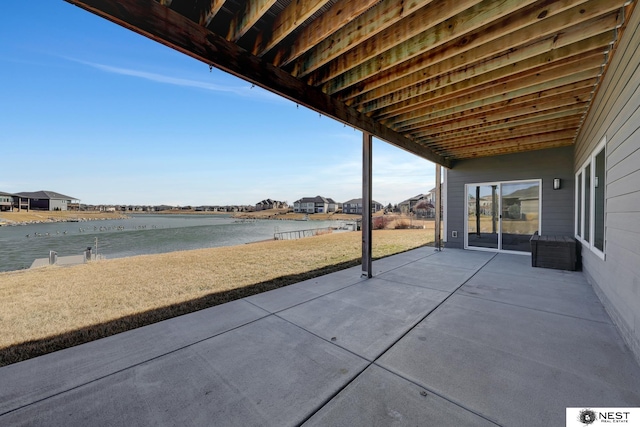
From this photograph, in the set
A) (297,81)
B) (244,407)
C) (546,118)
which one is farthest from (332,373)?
(546,118)

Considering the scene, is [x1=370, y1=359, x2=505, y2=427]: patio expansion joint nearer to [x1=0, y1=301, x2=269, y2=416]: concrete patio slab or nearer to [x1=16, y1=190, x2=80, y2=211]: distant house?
[x1=0, y1=301, x2=269, y2=416]: concrete patio slab

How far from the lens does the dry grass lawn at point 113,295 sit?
2281mm

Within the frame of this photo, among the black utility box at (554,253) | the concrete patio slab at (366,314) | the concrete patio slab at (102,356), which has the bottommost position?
the concrete patio slab at (102,356)

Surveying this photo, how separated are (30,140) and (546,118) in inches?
1016

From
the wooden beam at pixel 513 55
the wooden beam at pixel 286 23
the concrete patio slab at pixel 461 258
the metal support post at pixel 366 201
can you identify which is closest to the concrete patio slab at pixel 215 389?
the metal support post at pixel 366 201

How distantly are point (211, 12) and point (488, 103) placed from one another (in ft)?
12.0

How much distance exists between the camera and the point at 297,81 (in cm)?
287

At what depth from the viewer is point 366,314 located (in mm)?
2664

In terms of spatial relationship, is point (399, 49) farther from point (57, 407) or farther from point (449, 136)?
point (57, 407)

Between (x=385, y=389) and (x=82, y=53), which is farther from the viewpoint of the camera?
(x=82, y=53)

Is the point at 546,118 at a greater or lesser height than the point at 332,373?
greater

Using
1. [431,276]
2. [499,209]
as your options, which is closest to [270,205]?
[499,209]

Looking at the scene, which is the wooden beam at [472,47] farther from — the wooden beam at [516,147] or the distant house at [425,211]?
the distant house at [425,211]

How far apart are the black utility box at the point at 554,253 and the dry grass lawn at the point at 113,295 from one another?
11.9 ft
